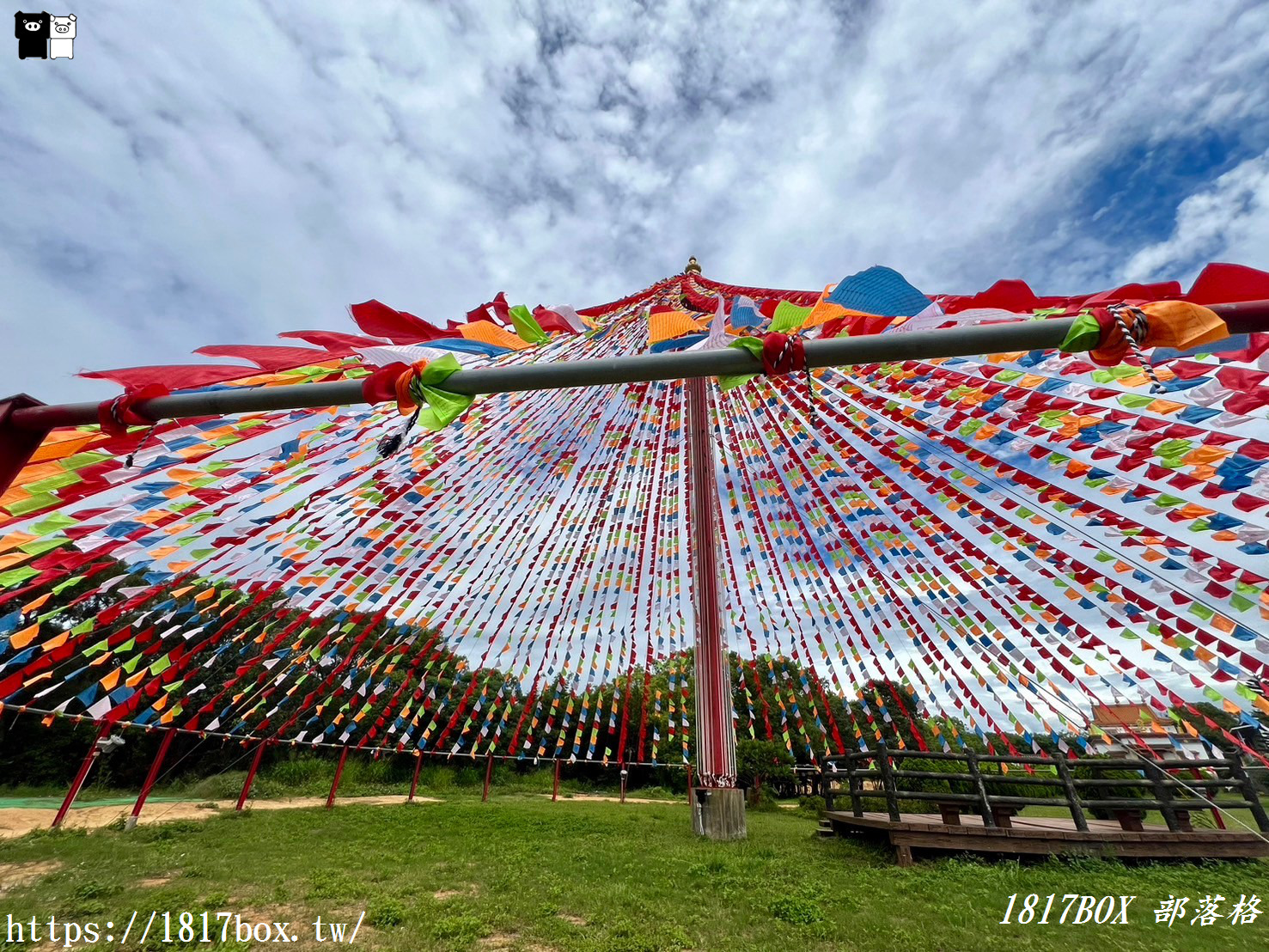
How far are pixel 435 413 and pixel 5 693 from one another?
17.5ft

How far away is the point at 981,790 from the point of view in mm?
6855

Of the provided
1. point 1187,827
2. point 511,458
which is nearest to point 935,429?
point 511,458

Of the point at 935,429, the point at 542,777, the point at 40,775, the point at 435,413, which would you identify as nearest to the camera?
the point at 435,413

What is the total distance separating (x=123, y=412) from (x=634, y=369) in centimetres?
233

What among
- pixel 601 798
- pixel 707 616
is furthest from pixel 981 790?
pixel 601 798

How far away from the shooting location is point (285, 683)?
1479 centimetres

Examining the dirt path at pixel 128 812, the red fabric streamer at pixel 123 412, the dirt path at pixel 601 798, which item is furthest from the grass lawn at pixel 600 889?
the dirt path at pixel 601 798

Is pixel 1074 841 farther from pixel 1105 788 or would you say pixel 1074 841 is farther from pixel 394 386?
pixel 394 386

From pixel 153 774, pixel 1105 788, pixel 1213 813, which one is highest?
pixel 1105 788

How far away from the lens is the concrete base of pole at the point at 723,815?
7559mm

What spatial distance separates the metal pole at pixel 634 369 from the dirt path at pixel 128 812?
964 centimetres

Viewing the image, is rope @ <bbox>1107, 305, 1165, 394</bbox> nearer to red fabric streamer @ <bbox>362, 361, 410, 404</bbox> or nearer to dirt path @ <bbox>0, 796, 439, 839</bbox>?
red fabric streamer @ <bbox>362, 361, 410, 404</bbox>

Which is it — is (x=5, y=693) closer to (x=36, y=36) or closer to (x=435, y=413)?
(x=36, y=36)

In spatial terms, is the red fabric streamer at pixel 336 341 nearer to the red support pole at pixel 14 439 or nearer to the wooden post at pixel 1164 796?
the red support pole at pixel 14 439
